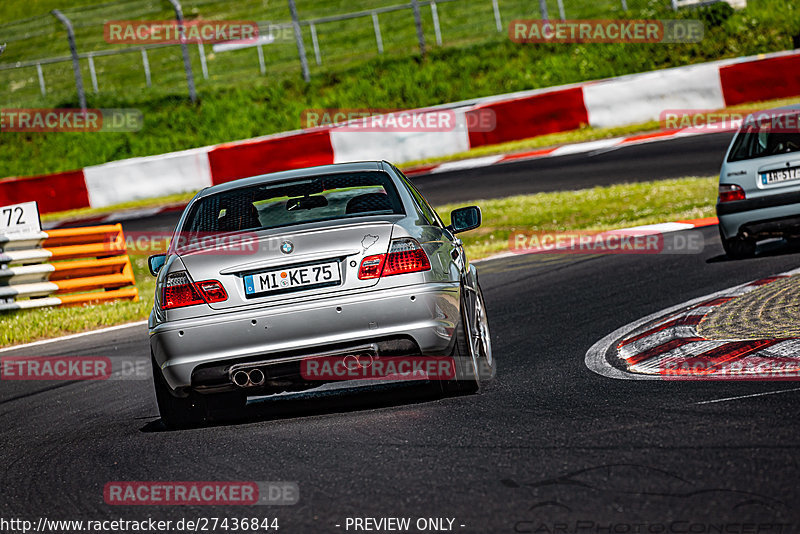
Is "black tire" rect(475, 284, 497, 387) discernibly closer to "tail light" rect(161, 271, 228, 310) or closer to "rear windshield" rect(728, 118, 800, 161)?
"tail light" rect(161, 271, 228, 310)

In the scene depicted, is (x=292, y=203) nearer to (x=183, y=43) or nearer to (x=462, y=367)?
(x=462, y=367)

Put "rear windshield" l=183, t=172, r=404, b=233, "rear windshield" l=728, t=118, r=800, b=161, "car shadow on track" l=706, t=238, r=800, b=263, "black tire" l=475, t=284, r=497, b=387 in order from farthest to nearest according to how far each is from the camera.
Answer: "car shadow on track" l=706, t=238, r=800, b=263 < "rear windshield" l=728, t=118, r=800, b=161 < "black tire" l=475, t=284, r=497, b=387 < "rear windshield" l=183, t=172, r=404, b=233

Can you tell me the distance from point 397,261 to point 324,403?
1.21 m

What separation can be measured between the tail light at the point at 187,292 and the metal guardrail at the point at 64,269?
843cm

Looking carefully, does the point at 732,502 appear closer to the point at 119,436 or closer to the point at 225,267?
the point at 225,267

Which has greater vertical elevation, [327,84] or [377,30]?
[377,30]

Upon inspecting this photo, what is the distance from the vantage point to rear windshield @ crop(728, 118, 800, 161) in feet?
36.2

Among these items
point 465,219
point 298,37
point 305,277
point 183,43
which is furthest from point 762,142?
point 298,37

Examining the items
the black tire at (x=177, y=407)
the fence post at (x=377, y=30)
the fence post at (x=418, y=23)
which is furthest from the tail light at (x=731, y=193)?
the fence post at (x=377, y=30)

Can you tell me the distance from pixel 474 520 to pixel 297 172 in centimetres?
338

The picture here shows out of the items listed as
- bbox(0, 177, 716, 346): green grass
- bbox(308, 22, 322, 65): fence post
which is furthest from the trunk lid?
bbox(308, 22, 322, 65): fence post

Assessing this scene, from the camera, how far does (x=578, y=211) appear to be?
16938mm

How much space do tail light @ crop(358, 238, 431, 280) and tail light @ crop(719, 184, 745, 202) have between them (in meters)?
5.93

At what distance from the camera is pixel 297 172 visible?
22.8 feet
